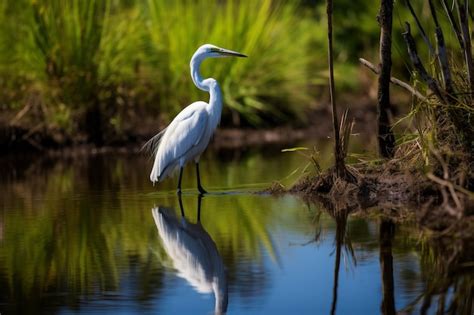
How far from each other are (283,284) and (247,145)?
1149 centimetres

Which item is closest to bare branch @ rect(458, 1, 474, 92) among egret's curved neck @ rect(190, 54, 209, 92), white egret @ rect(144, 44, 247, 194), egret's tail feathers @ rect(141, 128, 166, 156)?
white egret @ rect(144, 44, 247, 194)

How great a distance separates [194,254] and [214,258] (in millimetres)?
197

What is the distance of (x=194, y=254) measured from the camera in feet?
A: 23.3

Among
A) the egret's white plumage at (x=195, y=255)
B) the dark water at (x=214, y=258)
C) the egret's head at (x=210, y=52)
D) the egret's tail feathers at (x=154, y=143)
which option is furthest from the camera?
the egret's head at (x=210, y=52)

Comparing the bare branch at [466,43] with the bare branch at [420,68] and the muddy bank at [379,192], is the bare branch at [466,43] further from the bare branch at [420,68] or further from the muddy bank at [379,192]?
the muddy bank at [379,192]

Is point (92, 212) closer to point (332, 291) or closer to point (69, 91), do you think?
point (332, 291)

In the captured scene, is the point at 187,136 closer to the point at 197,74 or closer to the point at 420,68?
the point at 197,74

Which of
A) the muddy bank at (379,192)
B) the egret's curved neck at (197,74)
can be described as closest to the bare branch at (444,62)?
the muddy bank at (379,192)

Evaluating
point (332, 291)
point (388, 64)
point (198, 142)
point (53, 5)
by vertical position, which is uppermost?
point (53, 5)

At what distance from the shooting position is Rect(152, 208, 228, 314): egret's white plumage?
6059 mm

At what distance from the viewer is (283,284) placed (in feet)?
20.1

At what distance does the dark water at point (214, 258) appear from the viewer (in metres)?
5.65

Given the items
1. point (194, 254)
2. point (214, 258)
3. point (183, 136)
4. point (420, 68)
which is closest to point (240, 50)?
point (183, 136)

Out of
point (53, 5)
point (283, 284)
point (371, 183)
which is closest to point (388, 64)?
point (371, 183)
